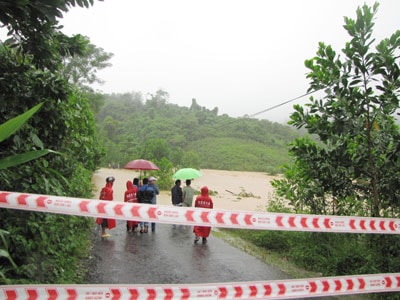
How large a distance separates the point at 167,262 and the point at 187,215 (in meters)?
2.98

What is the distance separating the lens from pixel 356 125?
4.14 meters

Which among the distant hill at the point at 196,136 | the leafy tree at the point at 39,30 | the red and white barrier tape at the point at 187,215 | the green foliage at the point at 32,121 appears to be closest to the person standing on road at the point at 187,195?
the green foliage at the point at 32,121

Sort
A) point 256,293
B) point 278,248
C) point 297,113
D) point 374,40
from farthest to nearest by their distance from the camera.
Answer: point 278,248 → point 297,113 → point 374,40 → point 256,293

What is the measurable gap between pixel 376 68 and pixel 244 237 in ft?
15.9

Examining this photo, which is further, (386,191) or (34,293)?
(386,191)

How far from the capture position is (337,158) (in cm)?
455

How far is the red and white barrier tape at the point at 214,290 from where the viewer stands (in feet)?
7.83

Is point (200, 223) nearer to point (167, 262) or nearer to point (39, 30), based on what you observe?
point (39, 30)

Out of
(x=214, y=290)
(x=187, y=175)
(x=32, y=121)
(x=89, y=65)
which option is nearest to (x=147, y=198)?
(x=187, y=175)

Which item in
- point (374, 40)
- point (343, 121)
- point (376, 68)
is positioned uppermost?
point (374, 40)

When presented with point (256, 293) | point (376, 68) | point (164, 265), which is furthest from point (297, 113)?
point (164, 265)

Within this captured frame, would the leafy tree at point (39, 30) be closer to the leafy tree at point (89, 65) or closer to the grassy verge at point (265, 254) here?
the grassy verge at point (265, 254)

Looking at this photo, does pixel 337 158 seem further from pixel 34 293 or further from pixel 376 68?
pixel 34 293

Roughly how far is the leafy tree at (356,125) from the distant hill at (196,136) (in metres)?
28.2
